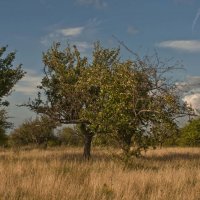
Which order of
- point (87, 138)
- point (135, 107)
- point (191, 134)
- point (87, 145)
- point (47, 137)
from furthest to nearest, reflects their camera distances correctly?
point (47, 137)
point (191, 134)
point (87, 138)
point (87, 145)
point (135, 107)

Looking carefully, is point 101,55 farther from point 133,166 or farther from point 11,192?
point 11,192

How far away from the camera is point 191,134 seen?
175 ft

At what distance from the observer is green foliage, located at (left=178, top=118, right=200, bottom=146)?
172 feet

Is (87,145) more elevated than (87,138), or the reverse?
(87,138)

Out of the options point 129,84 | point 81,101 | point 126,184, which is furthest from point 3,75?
point 126,184

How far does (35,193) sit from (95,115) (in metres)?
9.81

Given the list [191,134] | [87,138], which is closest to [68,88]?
[87,138]

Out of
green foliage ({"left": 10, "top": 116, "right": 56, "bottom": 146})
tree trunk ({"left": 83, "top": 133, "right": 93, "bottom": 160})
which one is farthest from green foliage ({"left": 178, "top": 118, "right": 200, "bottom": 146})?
tree trunk ({"left": 83, "top": 133, "right": 93, "bottom": 160})

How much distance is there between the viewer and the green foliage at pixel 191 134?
52.4 meters

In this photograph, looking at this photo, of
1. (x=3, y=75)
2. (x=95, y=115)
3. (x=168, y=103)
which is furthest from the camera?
(x=3, y=75)

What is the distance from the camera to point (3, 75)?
974 inches

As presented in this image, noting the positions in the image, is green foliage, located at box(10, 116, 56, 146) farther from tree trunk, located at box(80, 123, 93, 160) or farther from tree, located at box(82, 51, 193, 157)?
tree, located at box(82, 51, 193, 157)

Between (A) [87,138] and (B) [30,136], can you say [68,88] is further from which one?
(B) [30,136]

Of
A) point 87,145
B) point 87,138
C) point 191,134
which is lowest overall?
point 87,145
